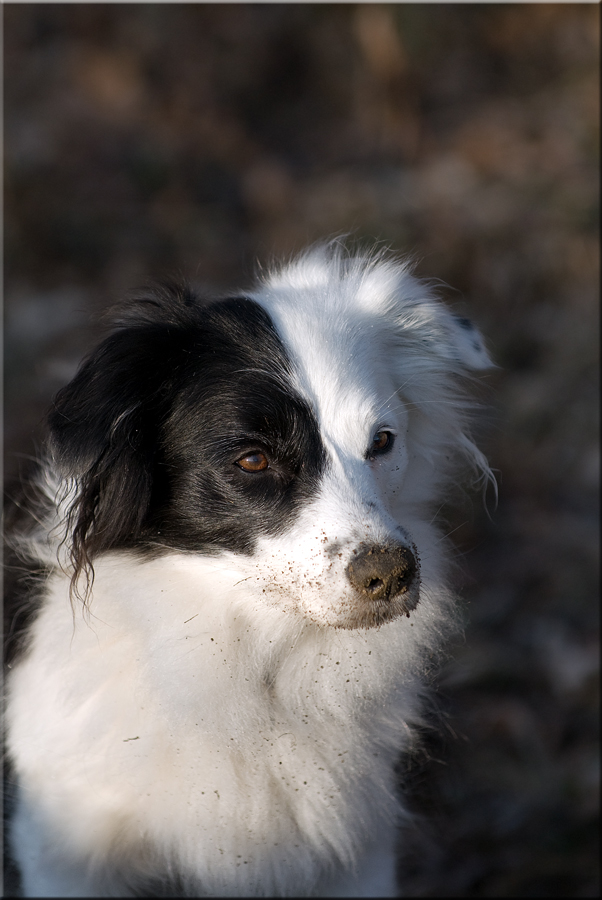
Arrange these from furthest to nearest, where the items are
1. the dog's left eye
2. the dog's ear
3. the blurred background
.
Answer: the blurred background < the dog's left eye < the dog's ear

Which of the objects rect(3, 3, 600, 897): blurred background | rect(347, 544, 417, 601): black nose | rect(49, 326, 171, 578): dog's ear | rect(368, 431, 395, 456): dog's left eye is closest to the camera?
rect(347, 544, 417, 601): black nose

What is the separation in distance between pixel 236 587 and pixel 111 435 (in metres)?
0.52

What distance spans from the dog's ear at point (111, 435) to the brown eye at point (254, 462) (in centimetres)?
25

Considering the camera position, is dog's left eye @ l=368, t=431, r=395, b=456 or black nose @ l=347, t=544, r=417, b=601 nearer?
black nose @ l=347, t=544, r=417, b=601

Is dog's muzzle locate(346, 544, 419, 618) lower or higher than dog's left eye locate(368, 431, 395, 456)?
lower

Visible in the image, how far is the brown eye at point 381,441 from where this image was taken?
217 centimetres

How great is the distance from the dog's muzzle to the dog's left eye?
0.36 metres

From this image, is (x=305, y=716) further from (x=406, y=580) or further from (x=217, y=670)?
(x=406, y=580)

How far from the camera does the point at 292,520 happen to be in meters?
1.96

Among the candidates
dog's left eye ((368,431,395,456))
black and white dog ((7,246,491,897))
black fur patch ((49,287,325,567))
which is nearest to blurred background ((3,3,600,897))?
black and white dog ((7,246,491,897))

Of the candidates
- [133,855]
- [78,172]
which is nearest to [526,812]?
[133,855]

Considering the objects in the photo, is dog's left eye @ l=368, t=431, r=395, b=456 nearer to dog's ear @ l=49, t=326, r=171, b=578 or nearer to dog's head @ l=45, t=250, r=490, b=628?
dog's head @ l=45, t=250, r=490, b=628

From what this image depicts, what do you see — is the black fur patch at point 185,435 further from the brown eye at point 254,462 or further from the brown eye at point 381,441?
the brown eye at point 381,441

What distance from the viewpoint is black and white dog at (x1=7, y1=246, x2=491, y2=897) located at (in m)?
2.01
